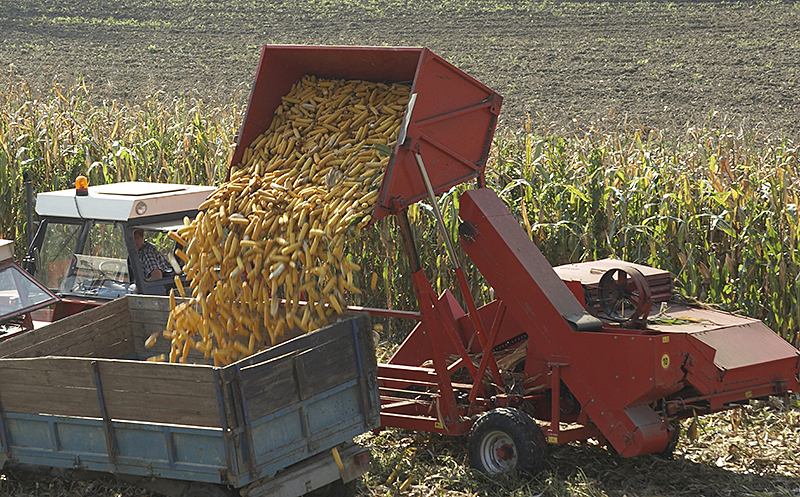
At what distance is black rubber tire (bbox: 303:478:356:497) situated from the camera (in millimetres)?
4766

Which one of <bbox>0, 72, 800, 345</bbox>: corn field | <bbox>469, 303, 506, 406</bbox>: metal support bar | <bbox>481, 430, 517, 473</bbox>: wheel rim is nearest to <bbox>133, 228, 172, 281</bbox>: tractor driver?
<bbox>0, 72, 800, 345</bbox>: corn field

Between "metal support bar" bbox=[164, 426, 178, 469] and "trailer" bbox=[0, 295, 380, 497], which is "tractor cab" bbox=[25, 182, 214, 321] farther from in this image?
"metal support bar" bbox=[164, 426, 178, 469]

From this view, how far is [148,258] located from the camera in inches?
246

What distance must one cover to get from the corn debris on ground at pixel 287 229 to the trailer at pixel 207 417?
14.3 inches

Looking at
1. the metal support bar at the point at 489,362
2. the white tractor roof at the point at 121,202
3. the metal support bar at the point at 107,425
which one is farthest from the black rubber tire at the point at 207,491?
the white tractor roof at the point at 121,202

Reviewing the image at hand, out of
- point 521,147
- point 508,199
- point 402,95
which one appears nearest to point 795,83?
point 521,147

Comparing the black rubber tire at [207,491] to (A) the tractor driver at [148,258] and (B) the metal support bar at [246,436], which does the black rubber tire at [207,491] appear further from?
(A) the tractor driver at [148,258]

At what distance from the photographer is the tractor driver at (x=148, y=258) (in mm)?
6145

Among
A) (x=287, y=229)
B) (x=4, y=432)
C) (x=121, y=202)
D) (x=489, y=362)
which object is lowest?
(x=489, y=362)

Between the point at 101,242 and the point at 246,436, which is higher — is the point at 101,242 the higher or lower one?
the higher one

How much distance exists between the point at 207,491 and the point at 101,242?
2.62 meters

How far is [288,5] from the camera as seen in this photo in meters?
27.3

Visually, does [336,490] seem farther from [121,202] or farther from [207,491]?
[121,202]

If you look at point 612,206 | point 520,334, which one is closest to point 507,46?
point 612,206
